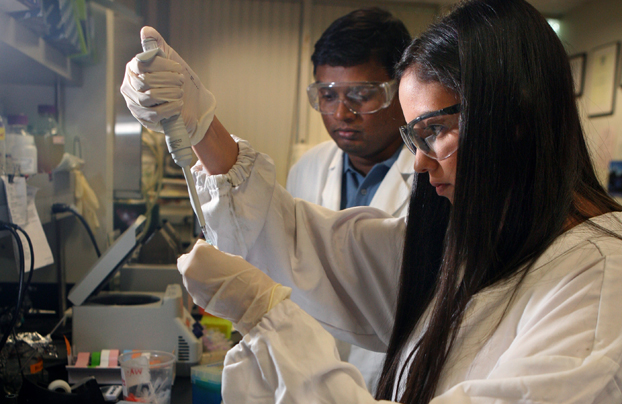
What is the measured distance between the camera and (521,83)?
0.68 meters

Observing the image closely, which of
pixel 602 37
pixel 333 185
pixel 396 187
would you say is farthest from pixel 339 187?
pixel 602 37

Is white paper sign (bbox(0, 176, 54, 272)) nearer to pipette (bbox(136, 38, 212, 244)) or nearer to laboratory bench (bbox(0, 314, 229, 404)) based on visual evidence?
laboratory bench (bbox(0, 314, 229, 404))

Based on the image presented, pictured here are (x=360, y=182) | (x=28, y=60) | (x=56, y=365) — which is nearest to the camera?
(x=56, y=365)

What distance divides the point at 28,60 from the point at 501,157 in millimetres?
1384

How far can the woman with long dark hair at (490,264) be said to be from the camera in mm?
583

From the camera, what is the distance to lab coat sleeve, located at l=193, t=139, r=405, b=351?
40.7 inches

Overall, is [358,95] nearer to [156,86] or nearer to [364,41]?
[364,41]

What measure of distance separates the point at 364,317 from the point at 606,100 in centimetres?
353

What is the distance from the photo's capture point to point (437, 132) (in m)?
0.79

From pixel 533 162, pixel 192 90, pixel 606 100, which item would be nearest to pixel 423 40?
pixel 533 162

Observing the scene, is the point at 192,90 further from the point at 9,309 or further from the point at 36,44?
the point at 9,309

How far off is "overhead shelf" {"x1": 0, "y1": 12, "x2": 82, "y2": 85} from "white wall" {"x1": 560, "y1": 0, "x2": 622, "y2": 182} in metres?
3.28

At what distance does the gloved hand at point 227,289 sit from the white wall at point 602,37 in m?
3.37

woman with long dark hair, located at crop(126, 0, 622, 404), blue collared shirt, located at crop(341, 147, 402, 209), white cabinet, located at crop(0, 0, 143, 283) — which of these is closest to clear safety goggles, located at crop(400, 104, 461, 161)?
woman with long dark hair, located at crop(126, 0, 622, 404)
